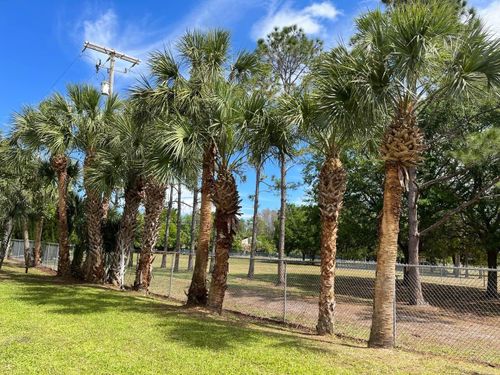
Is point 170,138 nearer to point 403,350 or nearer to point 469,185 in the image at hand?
point 403,350

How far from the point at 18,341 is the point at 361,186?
17.4 meters

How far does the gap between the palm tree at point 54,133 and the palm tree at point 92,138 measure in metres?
0.35

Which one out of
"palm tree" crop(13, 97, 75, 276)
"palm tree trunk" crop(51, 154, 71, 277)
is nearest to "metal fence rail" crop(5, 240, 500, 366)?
"palm tree trunk" crop(51, 154, 71, 277)

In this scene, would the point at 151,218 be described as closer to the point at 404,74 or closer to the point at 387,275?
the point at 387,275

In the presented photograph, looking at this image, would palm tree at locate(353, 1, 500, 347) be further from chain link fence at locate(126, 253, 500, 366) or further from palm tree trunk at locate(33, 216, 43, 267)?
palm tree trunk at locate(33, 216, 43, 267)

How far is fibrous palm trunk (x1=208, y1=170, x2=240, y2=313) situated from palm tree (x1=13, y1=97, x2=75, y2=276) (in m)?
7.33

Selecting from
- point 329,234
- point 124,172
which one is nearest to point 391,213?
point 329,234

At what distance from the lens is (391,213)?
7.56 m

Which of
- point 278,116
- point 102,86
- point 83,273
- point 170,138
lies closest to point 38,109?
point 102,86

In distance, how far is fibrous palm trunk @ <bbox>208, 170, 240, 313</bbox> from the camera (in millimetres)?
10359

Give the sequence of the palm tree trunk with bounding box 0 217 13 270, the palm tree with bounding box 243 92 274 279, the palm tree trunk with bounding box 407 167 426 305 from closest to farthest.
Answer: the palm tree with bounding box 243 92 274 279 → the palm tree trunk with bounding box 407 167 426 305 → the palm tree trunk with bounding box 0 217 13 270

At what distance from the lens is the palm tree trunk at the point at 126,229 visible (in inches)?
586

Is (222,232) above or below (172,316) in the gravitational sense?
above

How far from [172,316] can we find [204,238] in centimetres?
241
